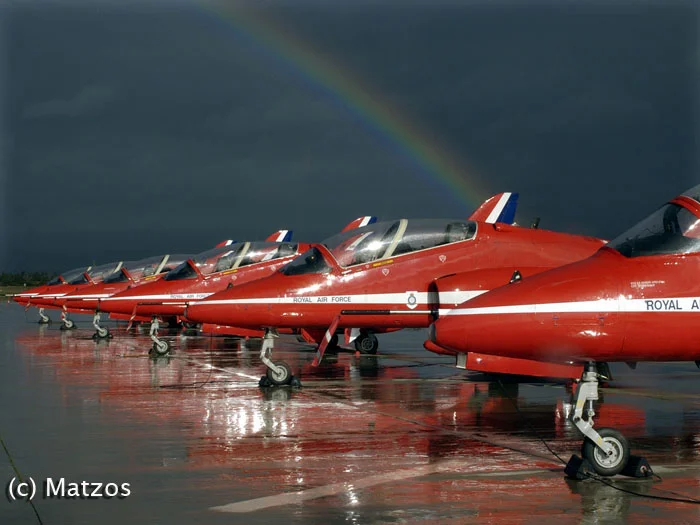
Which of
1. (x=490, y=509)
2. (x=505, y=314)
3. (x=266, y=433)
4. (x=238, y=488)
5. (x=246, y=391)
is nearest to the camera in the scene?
(x=490, y=509)

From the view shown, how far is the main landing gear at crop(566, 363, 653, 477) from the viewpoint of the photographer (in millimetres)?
8203

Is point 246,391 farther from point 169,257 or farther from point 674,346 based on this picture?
point 169,257

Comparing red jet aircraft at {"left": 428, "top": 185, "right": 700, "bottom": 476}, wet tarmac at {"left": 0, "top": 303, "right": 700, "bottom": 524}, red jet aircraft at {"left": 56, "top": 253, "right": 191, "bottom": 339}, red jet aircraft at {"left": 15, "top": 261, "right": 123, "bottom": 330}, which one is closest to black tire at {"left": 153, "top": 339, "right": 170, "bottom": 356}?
wet tarmac at {"left": 0, "top": 303, "right": 700, "bottom": 524}

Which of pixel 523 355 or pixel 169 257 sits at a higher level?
pixel 169 257

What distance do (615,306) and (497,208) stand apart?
2145cm

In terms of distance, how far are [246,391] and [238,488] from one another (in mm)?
7541

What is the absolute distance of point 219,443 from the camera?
1010 centimetres

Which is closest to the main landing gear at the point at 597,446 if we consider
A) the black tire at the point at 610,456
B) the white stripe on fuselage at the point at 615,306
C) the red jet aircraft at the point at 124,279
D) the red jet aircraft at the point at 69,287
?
the black tire at the point at 610,456

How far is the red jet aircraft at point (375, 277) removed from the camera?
1570 cm

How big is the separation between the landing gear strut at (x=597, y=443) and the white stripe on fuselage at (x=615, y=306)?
0.62 m

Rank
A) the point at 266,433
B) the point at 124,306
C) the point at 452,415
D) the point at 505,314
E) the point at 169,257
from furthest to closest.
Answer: the point at 169,257 → the point at 124,306 → the point at 452,415 → the point at 266,433 → the point at 505,314

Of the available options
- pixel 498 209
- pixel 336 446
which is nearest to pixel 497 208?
pixel 498 209

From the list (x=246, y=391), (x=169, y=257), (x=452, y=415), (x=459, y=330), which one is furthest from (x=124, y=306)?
(x=459, y=330)

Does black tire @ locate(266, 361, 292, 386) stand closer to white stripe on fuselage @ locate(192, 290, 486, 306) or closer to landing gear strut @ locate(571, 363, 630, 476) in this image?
white stripe on fuselage @ locate(192, 290, 486, 306)
